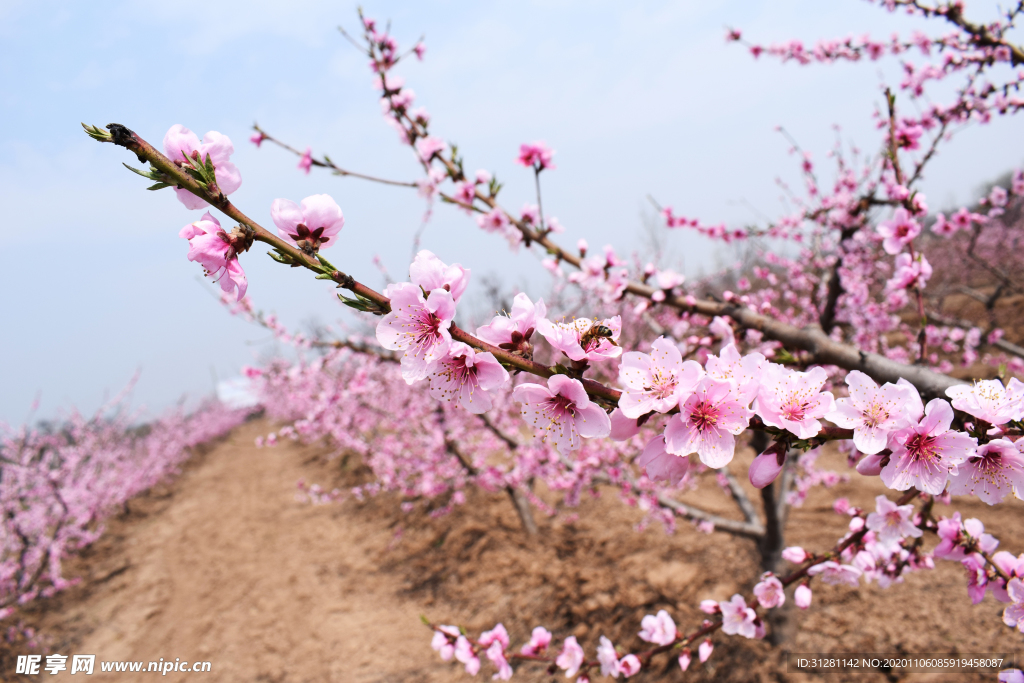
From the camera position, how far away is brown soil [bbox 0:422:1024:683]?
328 cm

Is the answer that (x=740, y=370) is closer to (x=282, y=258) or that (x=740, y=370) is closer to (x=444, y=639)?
(x=282, y=258)

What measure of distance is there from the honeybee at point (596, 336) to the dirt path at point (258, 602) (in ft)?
13.5

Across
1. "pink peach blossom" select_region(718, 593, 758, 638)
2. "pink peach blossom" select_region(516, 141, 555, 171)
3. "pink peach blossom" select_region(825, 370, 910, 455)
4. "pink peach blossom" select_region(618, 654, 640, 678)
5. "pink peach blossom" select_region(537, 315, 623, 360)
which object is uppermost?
"pink peach blossom" select_region(516, 141, 555, 171)

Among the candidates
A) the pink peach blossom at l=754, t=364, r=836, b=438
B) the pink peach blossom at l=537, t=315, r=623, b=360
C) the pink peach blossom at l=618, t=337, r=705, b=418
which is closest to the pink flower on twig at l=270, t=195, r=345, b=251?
the pink peach blossom at l=537, t=315, r=623, b=360

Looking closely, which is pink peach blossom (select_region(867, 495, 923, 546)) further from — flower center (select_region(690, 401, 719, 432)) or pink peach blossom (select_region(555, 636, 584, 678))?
pink peach blossom (select_region(555, 636, 584, 678))

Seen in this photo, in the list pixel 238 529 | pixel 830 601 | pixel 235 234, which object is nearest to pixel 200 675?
pixel 238 529

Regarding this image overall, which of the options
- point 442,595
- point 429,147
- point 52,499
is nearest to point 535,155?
point 429,147

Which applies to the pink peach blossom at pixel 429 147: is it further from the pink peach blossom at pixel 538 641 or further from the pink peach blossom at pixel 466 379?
the pink peach blossom at pixel 538 641

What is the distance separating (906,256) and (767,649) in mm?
2908

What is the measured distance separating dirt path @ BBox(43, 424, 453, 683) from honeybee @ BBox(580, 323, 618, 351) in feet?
13.5

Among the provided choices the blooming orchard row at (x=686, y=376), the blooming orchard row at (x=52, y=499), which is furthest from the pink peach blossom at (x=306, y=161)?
the blooming orchard row at (x=52, y=499)

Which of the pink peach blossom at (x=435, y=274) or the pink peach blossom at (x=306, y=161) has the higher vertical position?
the pink peach blossom at (x=306, y=161)

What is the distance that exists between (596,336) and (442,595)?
5.23m

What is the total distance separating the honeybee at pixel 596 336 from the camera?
2.96 feet
